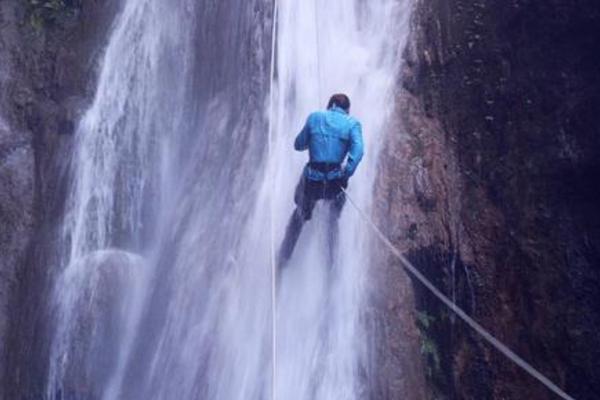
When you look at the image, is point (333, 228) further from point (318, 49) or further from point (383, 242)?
point (318, 49)

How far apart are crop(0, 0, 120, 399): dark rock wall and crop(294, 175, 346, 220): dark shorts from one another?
4.16 meters

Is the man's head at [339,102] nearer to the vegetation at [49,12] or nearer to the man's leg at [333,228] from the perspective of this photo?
the man's leg at [333,228]

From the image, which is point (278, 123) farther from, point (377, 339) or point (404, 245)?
point (377, 339)

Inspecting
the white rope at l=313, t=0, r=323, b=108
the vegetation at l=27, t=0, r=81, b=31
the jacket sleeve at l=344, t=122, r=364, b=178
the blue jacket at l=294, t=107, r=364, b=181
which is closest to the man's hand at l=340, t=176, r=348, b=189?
the blue jacket at l=294, t=107, r=364, b=181

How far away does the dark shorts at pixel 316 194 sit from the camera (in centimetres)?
782

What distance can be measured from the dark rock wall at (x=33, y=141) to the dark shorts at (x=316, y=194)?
13.6 feet

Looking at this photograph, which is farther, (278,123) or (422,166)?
(278,123)

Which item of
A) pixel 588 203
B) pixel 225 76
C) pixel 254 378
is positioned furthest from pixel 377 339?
pixel 225 76

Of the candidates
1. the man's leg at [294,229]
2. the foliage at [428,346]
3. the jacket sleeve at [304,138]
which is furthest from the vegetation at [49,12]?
the foliage at [428,346]

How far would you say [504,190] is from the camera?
344 inches

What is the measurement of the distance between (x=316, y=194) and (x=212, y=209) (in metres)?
2.12

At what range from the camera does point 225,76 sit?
1008cm

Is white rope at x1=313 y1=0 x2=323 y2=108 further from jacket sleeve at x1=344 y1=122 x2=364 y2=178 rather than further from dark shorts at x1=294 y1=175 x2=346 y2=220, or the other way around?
jacket sleeve at x1=344 y1=122 x2=364 y2=178

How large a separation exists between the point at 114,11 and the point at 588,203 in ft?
27.1
